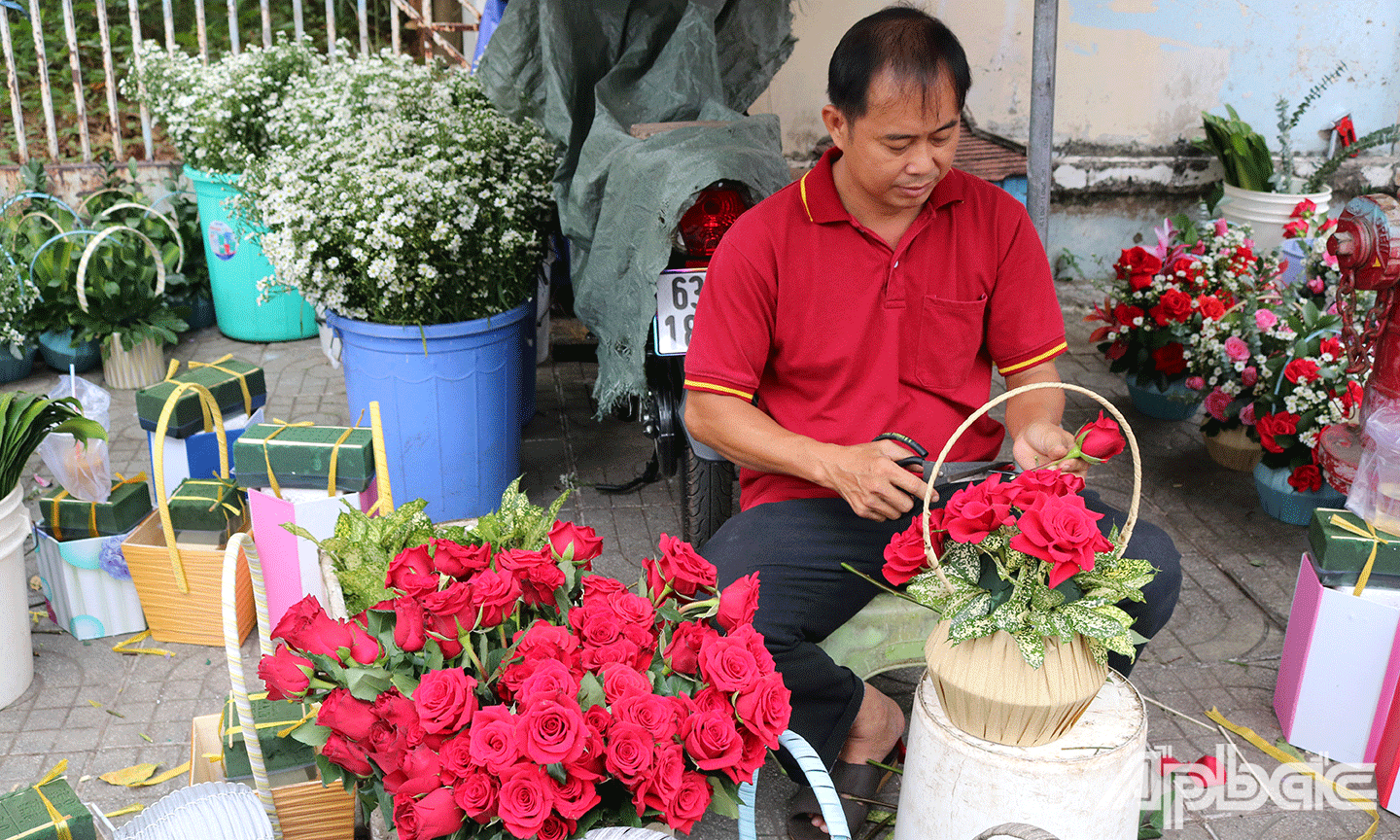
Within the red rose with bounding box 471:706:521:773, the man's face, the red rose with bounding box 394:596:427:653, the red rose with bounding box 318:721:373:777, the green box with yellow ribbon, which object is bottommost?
the green box with yellow ribbon

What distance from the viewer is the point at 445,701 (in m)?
1.37

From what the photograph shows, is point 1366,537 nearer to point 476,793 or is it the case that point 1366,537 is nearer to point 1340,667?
point 1340,667

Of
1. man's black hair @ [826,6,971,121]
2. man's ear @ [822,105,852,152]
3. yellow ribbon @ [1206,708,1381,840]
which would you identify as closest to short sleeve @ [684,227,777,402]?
man's ear @ [822,105,852,152]

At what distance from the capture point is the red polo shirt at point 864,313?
2455mm

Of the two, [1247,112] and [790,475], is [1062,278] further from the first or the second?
[790,475]

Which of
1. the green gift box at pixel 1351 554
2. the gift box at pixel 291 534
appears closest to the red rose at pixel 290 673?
the gift box at pixel 291 534

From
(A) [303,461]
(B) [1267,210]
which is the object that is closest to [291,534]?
(A) [303,461]

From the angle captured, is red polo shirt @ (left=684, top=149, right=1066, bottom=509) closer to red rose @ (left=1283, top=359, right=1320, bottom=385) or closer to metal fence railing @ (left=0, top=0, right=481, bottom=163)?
red rose @ (left=1283, top=359, right=1320, bottom=385)

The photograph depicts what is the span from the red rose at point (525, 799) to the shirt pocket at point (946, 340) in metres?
1.48

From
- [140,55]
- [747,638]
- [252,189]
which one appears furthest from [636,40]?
[140,55]

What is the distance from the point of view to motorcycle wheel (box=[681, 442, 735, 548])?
312 centimetres

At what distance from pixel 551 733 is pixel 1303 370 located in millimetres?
3147

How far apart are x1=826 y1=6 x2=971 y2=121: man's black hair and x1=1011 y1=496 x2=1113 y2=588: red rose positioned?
95 cm

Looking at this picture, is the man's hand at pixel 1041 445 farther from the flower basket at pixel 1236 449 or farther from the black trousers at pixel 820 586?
the flower basket at pixel 1236 449
